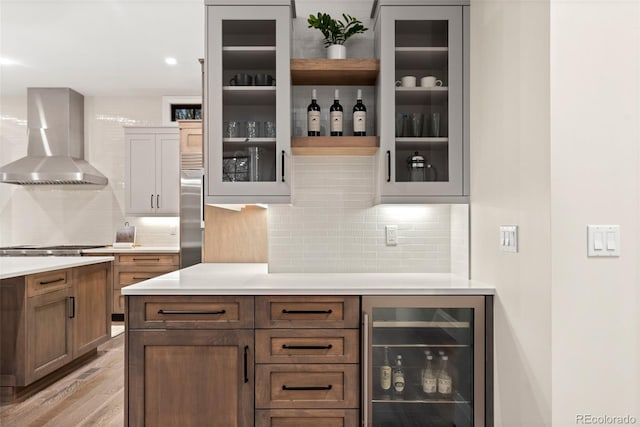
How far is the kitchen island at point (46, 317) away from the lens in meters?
2.98

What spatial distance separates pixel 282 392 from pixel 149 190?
4227mm

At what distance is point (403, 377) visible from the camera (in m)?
2.15

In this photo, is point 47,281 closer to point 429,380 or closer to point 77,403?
point 77,403

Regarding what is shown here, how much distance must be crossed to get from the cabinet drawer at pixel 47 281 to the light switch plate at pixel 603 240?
10.8 ft

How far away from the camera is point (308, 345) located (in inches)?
80.1

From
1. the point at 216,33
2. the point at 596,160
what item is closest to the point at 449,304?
the point at 596,160

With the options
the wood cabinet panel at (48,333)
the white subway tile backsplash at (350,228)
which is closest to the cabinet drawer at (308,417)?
the white subway tile backsplash at (350,228)

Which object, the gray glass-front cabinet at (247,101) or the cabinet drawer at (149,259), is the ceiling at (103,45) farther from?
the cabinet drawer at (149,259)

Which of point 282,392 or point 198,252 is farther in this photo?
point 198,252

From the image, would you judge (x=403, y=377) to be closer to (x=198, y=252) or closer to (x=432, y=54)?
(x=432, y=54)

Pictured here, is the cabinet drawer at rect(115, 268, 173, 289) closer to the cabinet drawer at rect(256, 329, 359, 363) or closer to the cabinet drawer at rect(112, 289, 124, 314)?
the cabinet drawer at rect(112, 289, 124, 314)

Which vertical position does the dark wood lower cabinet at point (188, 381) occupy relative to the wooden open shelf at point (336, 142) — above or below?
below

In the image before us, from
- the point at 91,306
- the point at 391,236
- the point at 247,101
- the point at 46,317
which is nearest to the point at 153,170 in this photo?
the point at 91,306

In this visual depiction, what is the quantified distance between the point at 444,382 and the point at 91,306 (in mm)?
3077
